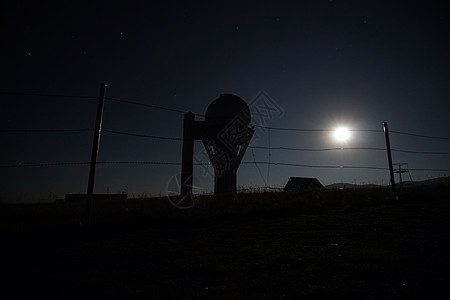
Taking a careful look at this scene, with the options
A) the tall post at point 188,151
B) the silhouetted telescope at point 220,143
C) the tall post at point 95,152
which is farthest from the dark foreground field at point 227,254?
the silhouetted telescope at point 220,143

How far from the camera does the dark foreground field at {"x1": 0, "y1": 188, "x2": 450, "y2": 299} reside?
268 centimetres

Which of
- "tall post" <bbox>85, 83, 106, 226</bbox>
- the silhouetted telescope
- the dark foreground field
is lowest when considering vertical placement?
the dark foreground field

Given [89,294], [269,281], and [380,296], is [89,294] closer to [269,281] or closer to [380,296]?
[269,281]

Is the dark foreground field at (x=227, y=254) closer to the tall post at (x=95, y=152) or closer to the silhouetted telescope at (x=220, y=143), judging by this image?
the tall post at (x=95, y=152)

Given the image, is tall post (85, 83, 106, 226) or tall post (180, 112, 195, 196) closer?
tall post (85, 83, 106, 226)

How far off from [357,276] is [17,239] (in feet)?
19.5

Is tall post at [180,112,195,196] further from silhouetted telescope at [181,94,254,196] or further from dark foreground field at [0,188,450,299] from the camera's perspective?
dark foreground field at [0,188,450,299]

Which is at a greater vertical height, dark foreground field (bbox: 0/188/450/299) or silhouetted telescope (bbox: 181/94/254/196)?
silhouetted telescope (bbox: 181/94/254/196)

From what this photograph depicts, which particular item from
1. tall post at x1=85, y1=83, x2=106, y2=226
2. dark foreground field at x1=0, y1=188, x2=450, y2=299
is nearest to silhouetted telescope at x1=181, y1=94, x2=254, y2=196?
dark foreground field at x1=0, y1=188, x2=450, y2=299

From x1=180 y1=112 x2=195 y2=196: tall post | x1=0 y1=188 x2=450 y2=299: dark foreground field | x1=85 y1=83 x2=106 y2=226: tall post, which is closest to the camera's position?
x1=0 y1=188 x2=450 y2=299: dark foreground field

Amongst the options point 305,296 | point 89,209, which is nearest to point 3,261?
point 89,209

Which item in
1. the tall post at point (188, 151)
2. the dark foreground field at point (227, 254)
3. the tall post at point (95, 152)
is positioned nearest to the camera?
the dark foreground field at point (227, 254)

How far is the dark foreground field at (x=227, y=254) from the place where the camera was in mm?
2676

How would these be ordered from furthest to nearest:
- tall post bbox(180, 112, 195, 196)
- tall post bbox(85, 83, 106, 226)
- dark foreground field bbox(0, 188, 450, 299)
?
tall post bbox(180, 112, 195, 196) → tall post bbox(85, 83, 106, 226) → dark foreground field bbox(0, 188, 450, 299)
